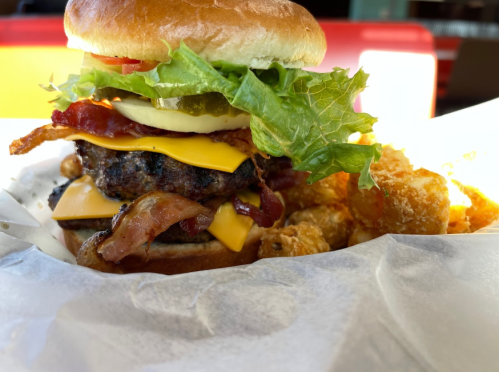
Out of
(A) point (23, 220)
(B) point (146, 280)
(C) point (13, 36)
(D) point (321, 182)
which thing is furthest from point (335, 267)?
(C) point (13, 36)

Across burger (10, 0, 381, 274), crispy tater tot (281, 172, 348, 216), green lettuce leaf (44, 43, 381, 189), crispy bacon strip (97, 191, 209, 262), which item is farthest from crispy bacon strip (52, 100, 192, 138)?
crispy tater tot (281, 172, 348, 216)

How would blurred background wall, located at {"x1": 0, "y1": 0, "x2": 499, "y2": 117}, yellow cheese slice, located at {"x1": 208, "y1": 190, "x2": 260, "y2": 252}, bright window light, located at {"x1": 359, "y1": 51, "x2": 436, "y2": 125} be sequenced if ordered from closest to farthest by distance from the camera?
yellow cheese slice, located at {"x1": 208, "y1": 190, "x2": 260, "y2": 252}
blurred background wall, located at {"x1": 0, "y1": 0, "x2": 499, "y2": 117}
bright window light, located at {"x1": 359, "y1": 51, "x2": 436, "y2": 125}

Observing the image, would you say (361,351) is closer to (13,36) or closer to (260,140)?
(260,140)

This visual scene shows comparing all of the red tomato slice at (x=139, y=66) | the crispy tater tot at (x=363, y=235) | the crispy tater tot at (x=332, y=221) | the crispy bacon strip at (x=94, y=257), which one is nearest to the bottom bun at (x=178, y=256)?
the crispy bacon strip at (x=94, y=257)

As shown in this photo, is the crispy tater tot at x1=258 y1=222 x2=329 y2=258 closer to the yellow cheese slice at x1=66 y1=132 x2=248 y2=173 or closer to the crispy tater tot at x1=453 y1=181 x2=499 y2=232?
the yellow cheese slice at x1=66 y1=132 x2=248 y2=173

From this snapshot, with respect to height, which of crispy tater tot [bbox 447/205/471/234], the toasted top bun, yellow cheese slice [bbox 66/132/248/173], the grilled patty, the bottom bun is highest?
the toasted top bun

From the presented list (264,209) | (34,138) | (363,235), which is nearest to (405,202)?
(363,235)
